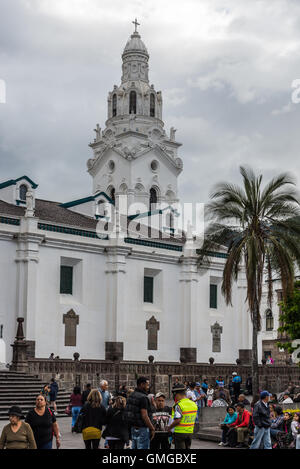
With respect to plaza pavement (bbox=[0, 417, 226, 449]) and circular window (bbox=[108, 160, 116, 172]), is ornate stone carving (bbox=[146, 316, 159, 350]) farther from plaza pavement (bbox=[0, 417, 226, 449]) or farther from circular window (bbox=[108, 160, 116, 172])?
plaza pavement (bbox=[0, 417, 226, 449])

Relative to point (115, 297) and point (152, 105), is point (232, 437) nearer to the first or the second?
point (115, 297)

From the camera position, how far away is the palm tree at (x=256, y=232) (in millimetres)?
25641

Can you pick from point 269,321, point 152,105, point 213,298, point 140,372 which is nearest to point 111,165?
point 152,105

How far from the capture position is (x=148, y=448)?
11586mm

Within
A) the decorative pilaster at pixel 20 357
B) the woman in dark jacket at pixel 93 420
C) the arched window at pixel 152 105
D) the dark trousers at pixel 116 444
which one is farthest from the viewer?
the arched window at pixel 152 105

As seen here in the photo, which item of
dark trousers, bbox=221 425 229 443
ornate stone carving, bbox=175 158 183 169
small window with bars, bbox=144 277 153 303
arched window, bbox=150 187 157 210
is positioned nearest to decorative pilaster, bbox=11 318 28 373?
small window with bars, bbox=144 277 153 303

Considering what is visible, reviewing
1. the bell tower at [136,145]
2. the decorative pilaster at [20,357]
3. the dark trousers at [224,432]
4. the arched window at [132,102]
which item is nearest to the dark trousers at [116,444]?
the dark trousers at [224,432]

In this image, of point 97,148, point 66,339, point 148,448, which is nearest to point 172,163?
point 97,148

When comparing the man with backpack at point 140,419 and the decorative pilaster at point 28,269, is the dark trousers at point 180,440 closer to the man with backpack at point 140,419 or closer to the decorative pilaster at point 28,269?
the man with backpack at point 140,419

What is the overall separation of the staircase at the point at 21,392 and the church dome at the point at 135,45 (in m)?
32.7

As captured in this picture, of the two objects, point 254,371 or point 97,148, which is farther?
point 97,148

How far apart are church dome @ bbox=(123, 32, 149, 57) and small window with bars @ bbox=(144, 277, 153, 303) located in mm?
21420

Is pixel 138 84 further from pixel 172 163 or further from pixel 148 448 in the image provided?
pixel 148 448
